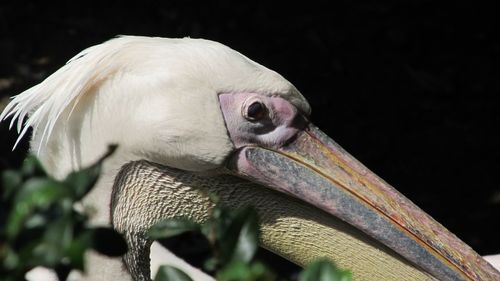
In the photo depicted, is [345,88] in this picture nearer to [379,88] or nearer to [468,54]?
[379,88]

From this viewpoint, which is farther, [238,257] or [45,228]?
[238,257]

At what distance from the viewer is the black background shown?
5368 mm

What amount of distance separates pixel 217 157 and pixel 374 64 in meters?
3.86

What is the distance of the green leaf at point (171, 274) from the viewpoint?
127cm

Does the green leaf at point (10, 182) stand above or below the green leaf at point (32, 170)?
below

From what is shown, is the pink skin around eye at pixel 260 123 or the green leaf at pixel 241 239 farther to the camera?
the pink skin around eye at pixel 260 123

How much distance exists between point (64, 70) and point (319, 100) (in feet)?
11.3

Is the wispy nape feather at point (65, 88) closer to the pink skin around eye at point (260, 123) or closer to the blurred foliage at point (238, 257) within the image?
the pink skin around eye at point (260, 123)

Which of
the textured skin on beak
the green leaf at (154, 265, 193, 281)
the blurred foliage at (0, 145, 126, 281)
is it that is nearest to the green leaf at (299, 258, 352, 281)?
the green leaf at (154, 265, 193, 281)

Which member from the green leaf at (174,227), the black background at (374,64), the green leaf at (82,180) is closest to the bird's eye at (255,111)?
the green leaf at (174,227)

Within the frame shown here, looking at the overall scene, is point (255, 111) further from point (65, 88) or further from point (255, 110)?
point (65, 88)

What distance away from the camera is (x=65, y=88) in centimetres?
252

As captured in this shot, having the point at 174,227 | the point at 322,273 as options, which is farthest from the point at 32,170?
the point at 322,273

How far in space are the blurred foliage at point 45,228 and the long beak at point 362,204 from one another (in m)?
1.33
